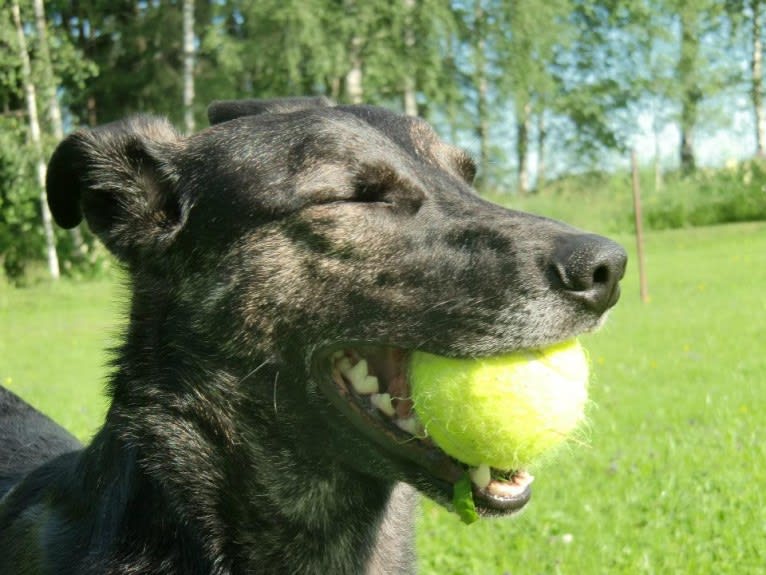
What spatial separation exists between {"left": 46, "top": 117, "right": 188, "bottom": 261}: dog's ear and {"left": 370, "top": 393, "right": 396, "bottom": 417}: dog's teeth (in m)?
0.99

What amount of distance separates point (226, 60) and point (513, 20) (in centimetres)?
979

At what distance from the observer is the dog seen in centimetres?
270

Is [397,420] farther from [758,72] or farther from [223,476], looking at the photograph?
[758,72]

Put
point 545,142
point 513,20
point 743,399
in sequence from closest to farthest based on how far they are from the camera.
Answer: point 743,399, point 513,20, point 545,142

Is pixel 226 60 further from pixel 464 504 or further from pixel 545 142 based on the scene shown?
pixel 464 504

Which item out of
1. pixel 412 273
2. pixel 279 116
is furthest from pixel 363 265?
pixel 279 116

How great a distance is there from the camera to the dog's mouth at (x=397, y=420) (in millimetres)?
2676

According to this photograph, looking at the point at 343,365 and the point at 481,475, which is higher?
the point at 343,365

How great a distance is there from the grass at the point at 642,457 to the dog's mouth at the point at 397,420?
84cm

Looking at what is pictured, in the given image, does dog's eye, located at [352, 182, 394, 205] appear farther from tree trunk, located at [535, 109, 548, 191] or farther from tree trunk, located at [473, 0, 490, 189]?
tree trunk, located at [535, 109, 548, 191]

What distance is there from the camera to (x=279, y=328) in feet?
9.63

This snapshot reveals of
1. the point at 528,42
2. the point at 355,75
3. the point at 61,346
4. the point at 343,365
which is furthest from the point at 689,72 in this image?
the point at 343,365

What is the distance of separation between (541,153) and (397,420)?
4150cm

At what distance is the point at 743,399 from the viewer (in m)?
7.46
